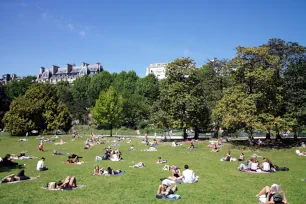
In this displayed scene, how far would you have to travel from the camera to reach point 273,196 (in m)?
12.7

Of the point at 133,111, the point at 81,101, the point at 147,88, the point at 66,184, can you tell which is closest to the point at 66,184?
the point at 66,184

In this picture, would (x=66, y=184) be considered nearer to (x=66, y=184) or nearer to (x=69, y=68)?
(x=66, y=184)

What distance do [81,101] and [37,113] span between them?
37.9 meters

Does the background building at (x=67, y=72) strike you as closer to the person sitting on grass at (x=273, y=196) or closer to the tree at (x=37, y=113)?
the tree at (x=37, y=113)

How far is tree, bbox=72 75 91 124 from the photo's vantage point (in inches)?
3844

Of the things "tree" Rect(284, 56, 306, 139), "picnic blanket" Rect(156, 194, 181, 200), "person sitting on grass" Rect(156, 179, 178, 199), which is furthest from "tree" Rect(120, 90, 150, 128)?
"picnic blanket" Rect(156, 194, 181, 200)

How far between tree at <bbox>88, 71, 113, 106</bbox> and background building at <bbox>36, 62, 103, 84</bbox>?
52.7 m

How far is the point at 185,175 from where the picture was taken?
1770 cm

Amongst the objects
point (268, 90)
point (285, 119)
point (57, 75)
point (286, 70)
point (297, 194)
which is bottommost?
point (297, 194)

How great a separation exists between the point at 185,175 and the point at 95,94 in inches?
3649

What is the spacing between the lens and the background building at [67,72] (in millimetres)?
171500

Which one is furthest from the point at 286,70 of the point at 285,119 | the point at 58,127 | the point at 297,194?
the point at 58,127

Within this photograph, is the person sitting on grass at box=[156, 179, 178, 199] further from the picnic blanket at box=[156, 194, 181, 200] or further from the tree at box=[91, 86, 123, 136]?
the tree at box=[91, 86, 123, 136]

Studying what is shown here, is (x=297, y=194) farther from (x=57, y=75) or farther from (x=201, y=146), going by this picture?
(x=57, y=75)
